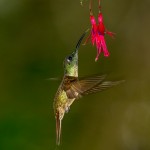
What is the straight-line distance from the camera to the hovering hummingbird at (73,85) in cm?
312

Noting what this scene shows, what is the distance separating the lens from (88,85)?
10.4ft

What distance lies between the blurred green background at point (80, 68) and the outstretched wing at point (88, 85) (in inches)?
74.5

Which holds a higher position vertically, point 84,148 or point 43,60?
point 43,60

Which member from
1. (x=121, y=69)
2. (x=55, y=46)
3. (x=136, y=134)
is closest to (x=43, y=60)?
(x=55, y=46)

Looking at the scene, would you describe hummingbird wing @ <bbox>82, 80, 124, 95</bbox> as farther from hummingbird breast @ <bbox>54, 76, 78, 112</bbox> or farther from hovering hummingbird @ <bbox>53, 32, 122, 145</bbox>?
hummingbird breast @ <bbox>54, 76, 78, 112</bbox>

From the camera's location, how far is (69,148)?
206 inches

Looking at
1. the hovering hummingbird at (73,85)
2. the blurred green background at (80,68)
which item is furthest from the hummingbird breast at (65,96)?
the blurred green background at (80,68)

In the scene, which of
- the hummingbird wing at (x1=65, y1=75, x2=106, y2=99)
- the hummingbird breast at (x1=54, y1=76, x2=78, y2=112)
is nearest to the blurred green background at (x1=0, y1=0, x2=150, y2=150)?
the hummingbird breast at (x1=54, y1=76, x2=78, y2=112)

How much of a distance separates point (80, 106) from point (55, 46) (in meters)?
0.66

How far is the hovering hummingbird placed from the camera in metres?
3.12

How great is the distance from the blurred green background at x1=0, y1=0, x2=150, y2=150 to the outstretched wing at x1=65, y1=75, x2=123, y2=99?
1.89 metres

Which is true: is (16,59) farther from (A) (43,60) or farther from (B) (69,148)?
(B) (69,148)

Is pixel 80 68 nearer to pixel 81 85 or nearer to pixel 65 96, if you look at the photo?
pixel 65 96

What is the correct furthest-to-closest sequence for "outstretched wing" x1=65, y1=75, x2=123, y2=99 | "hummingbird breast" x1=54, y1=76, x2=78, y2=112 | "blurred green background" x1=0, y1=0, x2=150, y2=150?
"blurred green background" x1=0, y1=0, x2=150, y2=150
"hummingbird breast" x1=54, y1=76, x2=78, y2=112
"outstretched wing" x1=65, y1=75, x2=123, y2=99
